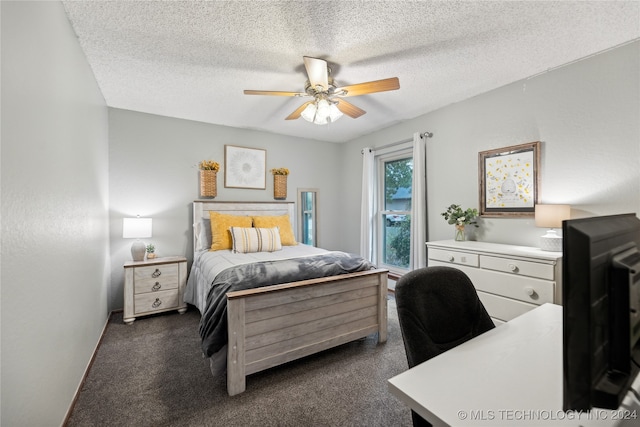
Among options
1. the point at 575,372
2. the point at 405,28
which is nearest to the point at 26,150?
the point at 575,372

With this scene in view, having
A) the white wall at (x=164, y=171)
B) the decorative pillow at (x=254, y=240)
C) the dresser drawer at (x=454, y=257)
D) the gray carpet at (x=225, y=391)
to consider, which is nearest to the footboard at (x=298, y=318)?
the gray carpet at (x=225, y=391)

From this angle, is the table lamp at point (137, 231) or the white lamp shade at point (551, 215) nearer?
the white lamp shade at point (551, 215)

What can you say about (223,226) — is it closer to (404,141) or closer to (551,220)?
(404,141)

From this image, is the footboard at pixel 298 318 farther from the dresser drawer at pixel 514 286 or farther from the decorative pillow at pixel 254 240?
the decorative pillow at pixel 254 240

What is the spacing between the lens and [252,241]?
127 inches

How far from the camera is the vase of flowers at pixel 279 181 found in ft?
13.8

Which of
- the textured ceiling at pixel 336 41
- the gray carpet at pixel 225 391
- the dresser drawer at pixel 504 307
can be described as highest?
the textured ceiling at pixel 336 41

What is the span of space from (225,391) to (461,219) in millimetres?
2674

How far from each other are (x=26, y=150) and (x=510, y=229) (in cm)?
351

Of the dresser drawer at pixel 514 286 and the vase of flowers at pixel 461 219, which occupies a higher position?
the vase of flowers at pixel 461 219

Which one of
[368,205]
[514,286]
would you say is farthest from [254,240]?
[514,286]

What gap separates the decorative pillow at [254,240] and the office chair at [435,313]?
238cm

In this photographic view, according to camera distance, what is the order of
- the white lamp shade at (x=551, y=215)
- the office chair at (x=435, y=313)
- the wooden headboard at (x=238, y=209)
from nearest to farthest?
the office chair at (x=435, y=313) < the white lamp shade at (x=551, y=215) < the wooden headboard at (x=238, y=209)

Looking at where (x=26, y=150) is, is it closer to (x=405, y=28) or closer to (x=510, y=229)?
(x=405, y=28)
